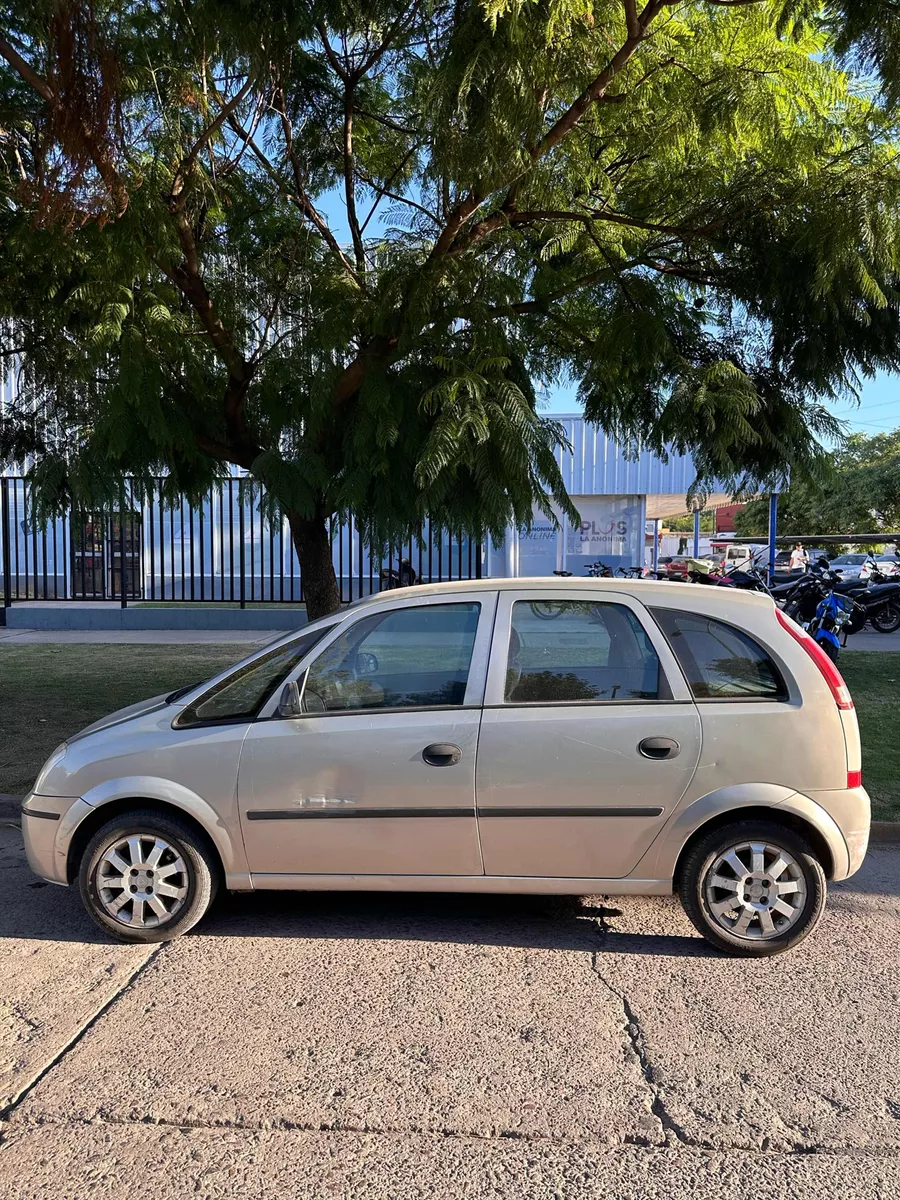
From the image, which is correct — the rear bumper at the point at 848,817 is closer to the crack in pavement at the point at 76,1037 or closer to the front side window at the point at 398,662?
the front side window at the point at 398,662

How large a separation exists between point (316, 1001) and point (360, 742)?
3.59 ft

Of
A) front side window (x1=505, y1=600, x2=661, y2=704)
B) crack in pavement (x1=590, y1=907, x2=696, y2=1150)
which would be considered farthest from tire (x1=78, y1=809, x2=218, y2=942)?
crack in pavement (x1=590, y1=907, x2=696, y2=1150)

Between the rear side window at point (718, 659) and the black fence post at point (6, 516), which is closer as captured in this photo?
the rear side window at point (718, 659)

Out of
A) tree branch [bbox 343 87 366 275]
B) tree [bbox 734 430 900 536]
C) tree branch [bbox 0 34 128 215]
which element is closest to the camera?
tree branch [bbox 0 34 128 215]

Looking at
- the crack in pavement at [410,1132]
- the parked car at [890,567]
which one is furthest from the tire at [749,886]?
the parked car at [890,567]

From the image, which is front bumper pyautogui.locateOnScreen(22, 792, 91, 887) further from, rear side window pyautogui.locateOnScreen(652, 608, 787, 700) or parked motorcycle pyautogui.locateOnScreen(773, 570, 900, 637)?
parked motorcycle pyautogui.locateOnScreen(773, 570, 900, 637)

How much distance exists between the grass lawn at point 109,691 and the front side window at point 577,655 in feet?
9.40

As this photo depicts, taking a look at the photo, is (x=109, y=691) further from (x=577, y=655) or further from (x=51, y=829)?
(x=577, y=655)

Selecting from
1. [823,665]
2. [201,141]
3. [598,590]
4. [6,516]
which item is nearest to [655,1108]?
[823,665]

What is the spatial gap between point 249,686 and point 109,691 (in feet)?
21.6

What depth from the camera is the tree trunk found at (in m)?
8.28

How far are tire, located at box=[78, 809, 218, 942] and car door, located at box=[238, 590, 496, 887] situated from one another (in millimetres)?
288

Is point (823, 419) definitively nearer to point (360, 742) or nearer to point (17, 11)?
point (360, 742)

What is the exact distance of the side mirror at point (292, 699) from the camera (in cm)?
425
